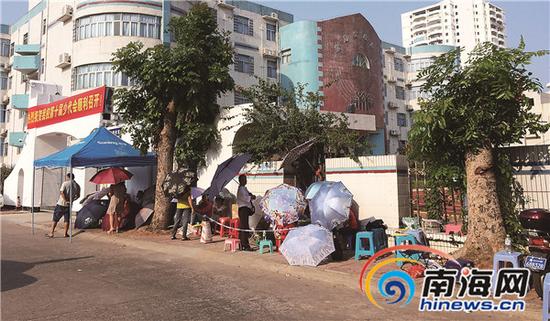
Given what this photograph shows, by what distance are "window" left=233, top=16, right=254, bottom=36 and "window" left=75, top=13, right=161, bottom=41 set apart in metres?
7.40

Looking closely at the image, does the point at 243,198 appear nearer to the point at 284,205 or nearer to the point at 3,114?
the point at 284,205

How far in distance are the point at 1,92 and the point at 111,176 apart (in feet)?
115

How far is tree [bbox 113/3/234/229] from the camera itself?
11969mm

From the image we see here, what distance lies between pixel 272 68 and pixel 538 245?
31161 millimetres

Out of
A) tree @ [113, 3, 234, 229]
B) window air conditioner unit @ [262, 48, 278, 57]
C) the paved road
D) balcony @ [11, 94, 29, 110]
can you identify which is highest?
window air conditioner unit @ [262, 48, 278, 57]

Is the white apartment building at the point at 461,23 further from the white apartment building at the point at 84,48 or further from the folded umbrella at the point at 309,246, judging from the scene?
the folded umbrella at the point at 309,246

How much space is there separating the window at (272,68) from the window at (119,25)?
10.4 metres

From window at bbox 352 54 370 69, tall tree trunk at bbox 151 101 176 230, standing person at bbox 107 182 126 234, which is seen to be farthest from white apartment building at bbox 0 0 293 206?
tall tree trunk at bbox 151 101 176 230

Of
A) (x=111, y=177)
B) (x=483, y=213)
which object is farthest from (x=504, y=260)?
(x=111, y=177)

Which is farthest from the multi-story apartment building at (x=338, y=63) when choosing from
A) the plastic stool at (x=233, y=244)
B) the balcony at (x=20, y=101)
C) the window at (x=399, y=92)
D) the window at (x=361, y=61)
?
the plastic stool at (x=233, y=244)

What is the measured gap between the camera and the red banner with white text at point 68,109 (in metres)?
19.0

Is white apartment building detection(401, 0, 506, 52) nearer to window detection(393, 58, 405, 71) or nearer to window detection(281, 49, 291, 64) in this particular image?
window detection(393, 58, 405, 71)

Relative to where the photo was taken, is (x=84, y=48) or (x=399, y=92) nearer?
(x=84, y=48)

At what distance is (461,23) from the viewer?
130375mm
